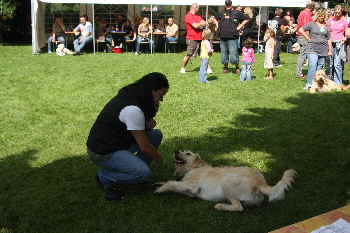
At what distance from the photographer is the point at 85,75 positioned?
11.2 m

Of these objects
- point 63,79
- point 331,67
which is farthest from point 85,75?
point 331,67

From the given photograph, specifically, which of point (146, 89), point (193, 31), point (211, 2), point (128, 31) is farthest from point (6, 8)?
point (146, 89)

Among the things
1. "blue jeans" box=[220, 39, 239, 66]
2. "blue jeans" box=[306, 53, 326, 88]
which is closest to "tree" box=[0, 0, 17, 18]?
"blue jeans" box=[220, 39, 239, 66]

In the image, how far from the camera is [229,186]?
13.4 ft

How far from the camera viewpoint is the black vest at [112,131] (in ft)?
13.2

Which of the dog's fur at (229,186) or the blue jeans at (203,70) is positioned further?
the blue jeans at (203,70)

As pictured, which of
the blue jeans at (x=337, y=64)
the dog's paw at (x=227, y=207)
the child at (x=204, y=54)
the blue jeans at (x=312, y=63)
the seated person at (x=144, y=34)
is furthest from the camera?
the seated person at (x=144, y=34)

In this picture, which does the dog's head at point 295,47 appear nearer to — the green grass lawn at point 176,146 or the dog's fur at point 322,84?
the green grass lawn at point 176,146

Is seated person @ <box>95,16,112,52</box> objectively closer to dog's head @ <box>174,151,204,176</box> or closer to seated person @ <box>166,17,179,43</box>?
seated person @ <box>166,17,179,43</box>

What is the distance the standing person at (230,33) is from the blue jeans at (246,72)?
911 millimetres

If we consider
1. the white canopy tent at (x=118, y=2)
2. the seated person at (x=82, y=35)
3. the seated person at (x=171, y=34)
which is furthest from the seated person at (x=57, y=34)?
the seated person at (x=171, y=34)

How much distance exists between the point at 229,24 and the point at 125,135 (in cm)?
Answer: 797

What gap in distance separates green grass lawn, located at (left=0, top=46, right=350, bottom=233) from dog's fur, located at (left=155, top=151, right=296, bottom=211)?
0.10m

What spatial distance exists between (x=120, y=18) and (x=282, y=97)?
11.0 meters
